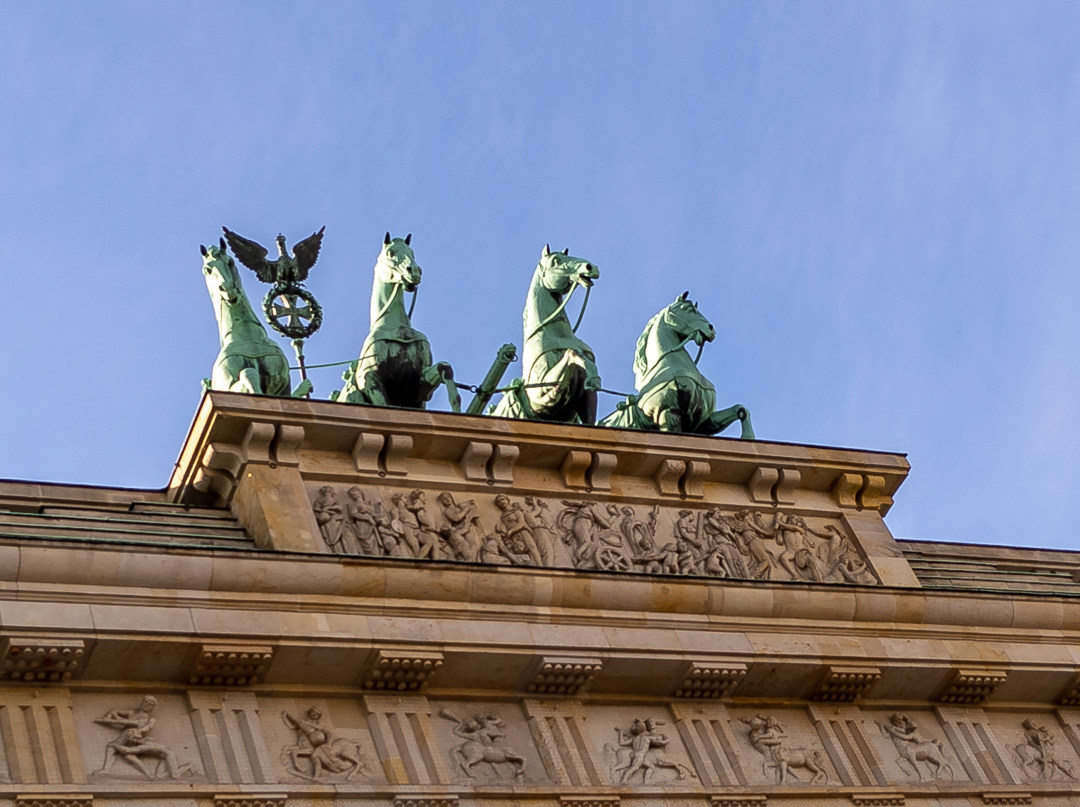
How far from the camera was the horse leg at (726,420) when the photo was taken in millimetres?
25828

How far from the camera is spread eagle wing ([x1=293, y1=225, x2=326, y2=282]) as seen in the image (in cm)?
2562

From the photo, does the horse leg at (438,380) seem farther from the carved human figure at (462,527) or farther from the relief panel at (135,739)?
the relief panel at (135,739)

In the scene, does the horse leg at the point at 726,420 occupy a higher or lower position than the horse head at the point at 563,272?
lower

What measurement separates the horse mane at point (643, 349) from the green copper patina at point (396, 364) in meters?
3.49

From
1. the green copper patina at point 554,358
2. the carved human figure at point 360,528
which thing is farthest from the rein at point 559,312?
the carved human figure at point 360,528

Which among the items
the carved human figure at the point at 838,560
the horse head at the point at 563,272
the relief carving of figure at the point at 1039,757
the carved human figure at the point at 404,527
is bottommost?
the relief carving of figure at the point at 1039,757

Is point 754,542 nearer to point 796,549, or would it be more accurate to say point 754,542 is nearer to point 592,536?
point 796,549

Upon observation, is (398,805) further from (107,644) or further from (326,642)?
(107,644)

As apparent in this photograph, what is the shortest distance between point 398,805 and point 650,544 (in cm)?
537

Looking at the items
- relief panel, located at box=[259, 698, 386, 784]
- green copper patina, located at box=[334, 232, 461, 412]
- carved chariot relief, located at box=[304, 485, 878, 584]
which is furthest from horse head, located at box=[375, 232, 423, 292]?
relief panel, located at box=[259, 698, 386, 784]

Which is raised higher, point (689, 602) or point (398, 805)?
point (689, 602)

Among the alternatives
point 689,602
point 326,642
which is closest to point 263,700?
point 326,642

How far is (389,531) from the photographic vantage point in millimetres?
21547

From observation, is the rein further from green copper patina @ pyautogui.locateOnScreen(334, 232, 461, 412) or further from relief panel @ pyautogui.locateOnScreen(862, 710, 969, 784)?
relief panel @ pyautogui.locateOnScreen(862, 710, 969, 784)
